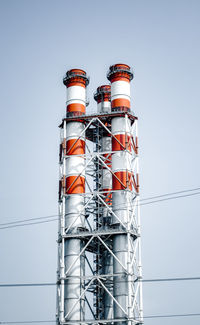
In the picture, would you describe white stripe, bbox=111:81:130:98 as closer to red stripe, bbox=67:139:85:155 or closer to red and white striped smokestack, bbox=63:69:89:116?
red and white striped smokestack, bbox=63:69:89:116

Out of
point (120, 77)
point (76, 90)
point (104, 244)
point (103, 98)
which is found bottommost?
point (104, 244)

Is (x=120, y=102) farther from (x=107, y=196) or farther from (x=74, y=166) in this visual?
(x=107, y=196)

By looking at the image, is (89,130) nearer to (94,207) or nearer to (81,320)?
(94,207)

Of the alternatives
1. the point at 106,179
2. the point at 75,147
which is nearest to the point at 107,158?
the point at 106,179

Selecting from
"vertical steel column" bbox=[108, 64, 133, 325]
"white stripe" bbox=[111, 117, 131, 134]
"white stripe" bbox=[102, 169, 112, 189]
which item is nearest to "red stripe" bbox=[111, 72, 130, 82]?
"vertical steel column" bbox=[108, 64, 133, 325]

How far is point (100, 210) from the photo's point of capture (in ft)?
209

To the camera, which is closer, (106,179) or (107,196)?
(107,196)

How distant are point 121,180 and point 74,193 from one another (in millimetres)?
5516

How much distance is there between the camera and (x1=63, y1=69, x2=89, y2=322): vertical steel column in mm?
56219

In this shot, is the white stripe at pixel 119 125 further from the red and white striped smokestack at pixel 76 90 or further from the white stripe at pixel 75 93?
the white stripe at pixel 75 93

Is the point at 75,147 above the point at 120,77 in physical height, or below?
below

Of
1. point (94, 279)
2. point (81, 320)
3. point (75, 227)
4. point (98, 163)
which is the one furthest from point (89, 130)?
point (81, 320)

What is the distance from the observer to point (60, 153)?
6325cm

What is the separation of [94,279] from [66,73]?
25.3 metres
